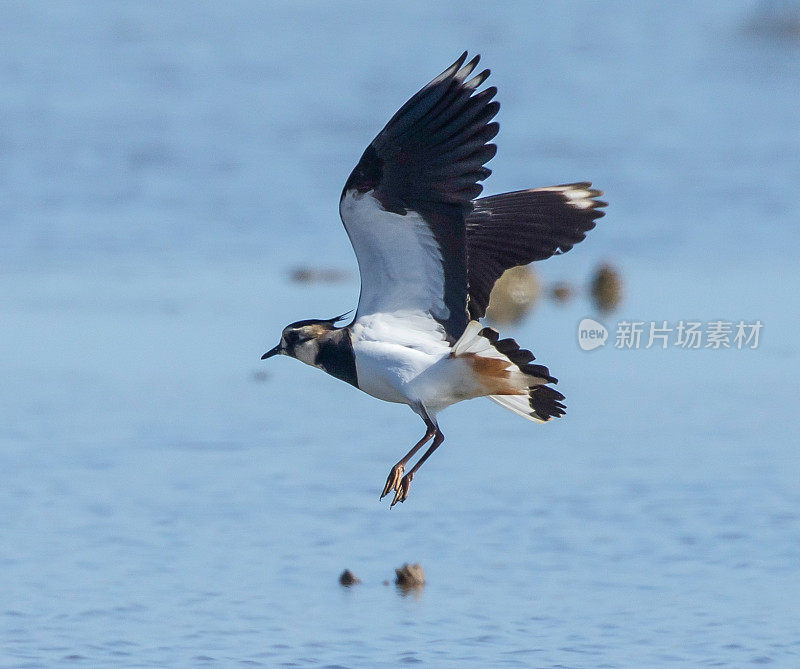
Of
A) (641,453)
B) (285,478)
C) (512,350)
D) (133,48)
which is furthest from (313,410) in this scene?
(133,48)

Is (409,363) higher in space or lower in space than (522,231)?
lower

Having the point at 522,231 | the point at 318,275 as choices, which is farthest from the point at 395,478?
the point at 318,275

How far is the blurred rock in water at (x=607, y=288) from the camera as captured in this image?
35.4 ft

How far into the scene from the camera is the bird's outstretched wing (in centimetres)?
536

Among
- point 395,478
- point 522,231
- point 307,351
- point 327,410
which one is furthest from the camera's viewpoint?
point 327,410

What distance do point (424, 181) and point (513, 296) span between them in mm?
5194

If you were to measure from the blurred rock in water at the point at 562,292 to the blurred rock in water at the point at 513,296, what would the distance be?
27 centimetres

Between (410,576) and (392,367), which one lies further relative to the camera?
(410,576)

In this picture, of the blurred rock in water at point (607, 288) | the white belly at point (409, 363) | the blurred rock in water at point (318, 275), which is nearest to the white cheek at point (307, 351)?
the white belly at point (409, 363)

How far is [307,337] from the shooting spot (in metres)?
6.00

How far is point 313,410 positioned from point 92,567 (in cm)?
246

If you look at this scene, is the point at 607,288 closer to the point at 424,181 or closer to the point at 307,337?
the point at 307,337

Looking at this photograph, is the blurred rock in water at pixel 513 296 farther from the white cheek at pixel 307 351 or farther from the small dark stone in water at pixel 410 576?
the white cheek at pixel 307 351

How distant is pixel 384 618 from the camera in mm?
6355
